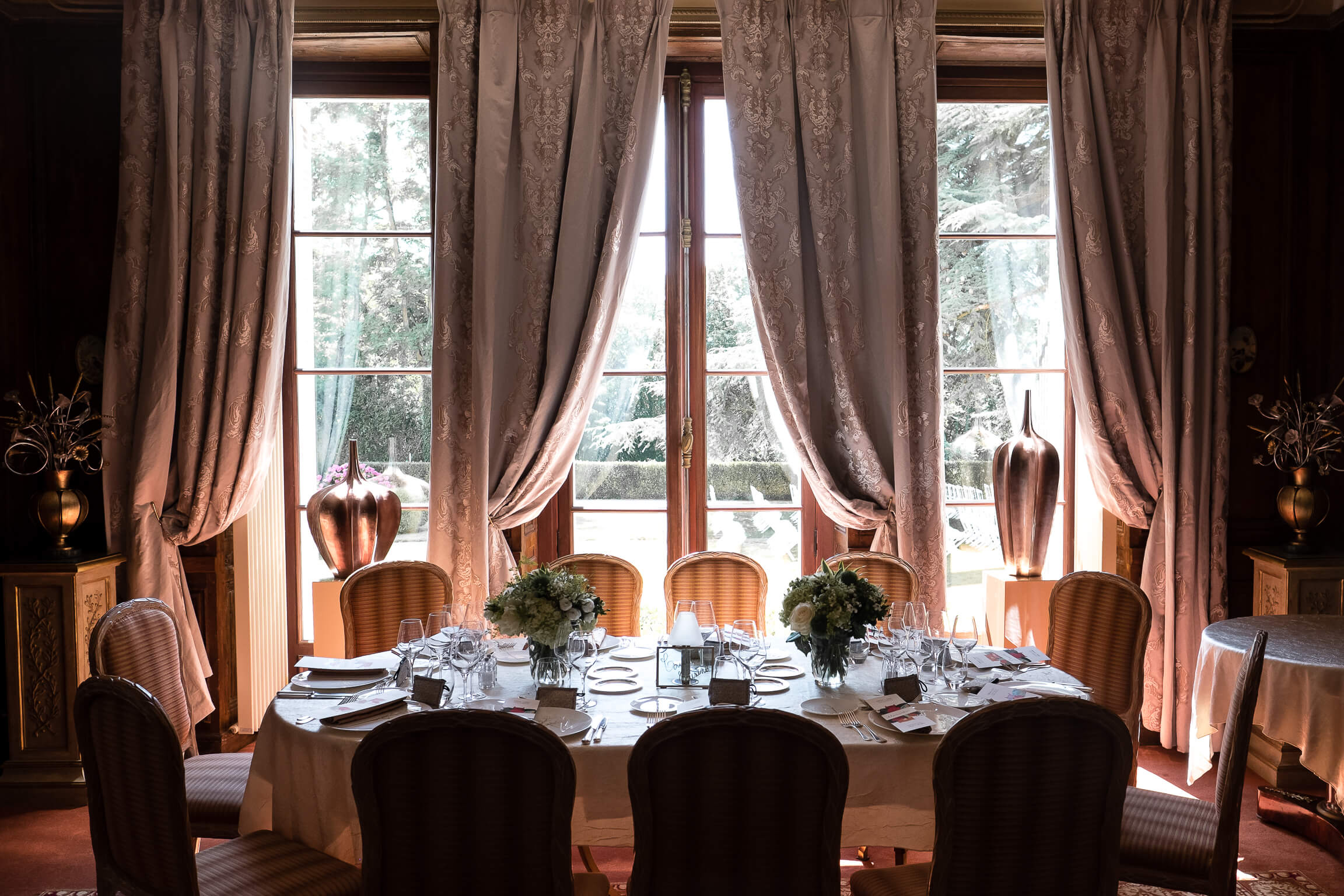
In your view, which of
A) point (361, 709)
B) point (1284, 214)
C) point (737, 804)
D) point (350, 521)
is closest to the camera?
point (737, 804)

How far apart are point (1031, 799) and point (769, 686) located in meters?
0.97

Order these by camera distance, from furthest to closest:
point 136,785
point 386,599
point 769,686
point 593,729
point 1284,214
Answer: point 1284,214 → point 386,599 → point 769,686 → point 593,729 → point 136,785

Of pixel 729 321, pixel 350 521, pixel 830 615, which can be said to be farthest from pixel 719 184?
pixel 830 615

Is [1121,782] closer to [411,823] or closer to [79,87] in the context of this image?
[411,823]

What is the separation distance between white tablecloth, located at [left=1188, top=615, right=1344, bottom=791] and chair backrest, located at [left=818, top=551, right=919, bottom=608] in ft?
3.43

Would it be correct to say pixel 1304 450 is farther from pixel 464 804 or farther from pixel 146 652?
pixel 146 652

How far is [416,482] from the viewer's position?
184 inches

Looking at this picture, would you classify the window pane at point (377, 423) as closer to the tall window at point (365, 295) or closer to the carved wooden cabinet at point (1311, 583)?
the tall window at point (365, 295)

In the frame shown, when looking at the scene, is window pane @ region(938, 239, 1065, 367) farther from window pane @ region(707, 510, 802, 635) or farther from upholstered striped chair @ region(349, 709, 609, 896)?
upholstered striped chair @ region(349, 709, 609, 896)

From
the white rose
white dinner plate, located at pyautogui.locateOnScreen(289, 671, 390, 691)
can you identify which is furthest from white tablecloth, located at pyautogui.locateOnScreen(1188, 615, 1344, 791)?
white dinner plate, located at pyautogui.locateOnScreen(289, 671, 390, 691)

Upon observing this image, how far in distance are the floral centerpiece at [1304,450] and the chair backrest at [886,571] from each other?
1.70 metres

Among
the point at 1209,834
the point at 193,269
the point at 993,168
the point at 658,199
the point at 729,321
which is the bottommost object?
the point at 1209,834

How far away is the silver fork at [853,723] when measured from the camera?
2.39 metres

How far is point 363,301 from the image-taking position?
4.67m
